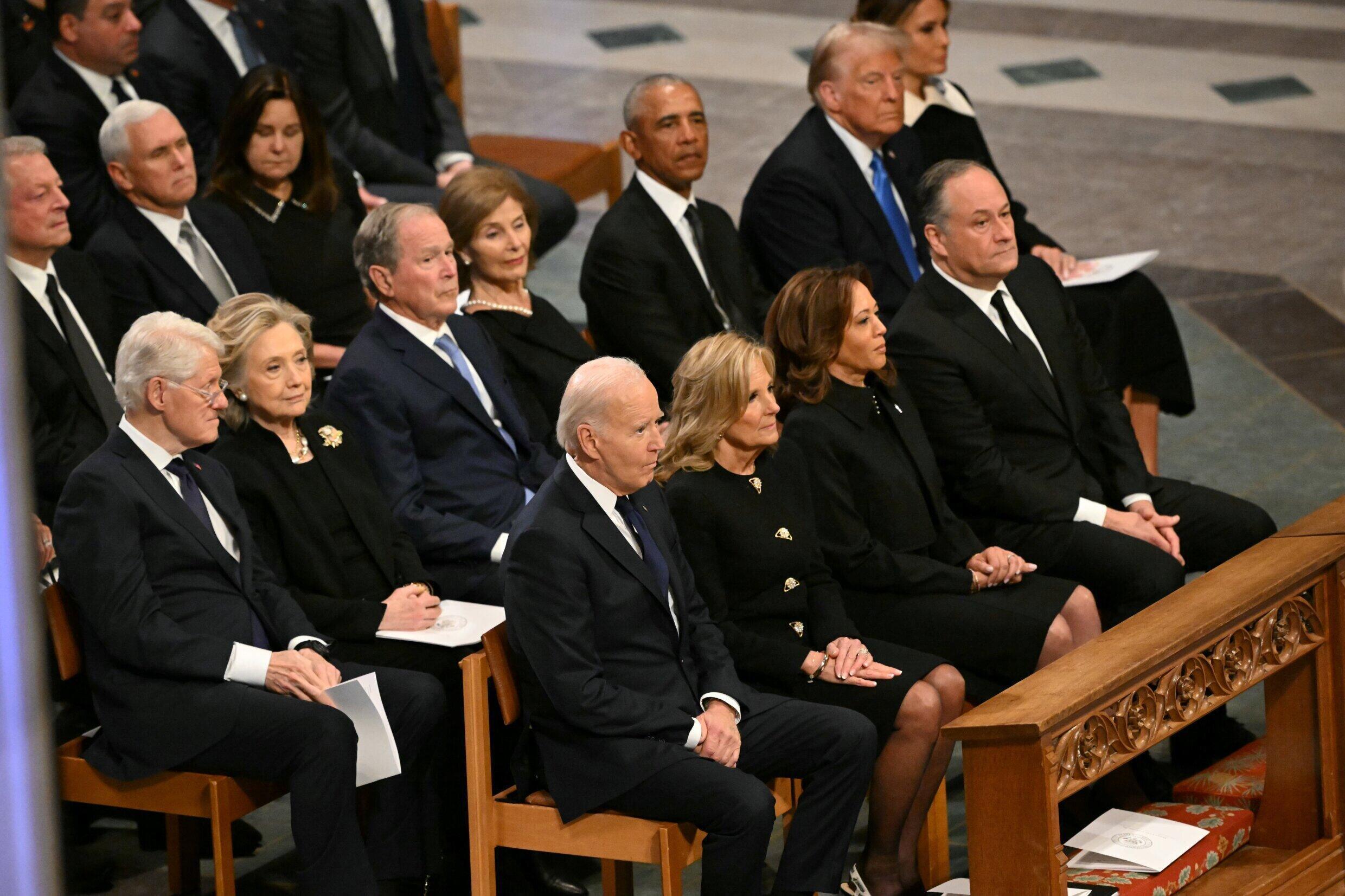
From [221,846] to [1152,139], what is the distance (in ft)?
20.5

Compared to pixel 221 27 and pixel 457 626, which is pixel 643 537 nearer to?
pixel 457 626

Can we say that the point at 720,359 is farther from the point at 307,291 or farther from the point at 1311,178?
the point at 1311,178

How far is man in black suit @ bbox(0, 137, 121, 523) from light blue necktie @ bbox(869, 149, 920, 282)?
2077mm

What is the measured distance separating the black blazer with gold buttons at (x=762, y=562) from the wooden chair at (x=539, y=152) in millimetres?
2950

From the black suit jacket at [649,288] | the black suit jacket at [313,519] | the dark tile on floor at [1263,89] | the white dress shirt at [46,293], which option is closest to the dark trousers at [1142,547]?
the black suit jacket at [649,288]

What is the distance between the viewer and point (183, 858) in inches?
122

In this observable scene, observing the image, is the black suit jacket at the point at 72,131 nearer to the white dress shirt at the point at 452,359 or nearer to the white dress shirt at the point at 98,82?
the white dress shirt at the point at 98,82

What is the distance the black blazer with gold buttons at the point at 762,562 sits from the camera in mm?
3059

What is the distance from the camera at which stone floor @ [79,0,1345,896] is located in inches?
209

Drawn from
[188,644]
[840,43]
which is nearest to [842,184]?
[840,43]

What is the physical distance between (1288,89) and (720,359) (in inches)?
249

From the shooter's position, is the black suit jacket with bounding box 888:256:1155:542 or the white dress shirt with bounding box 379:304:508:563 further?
the black suit jacket with bounding box 888:256:1155:542

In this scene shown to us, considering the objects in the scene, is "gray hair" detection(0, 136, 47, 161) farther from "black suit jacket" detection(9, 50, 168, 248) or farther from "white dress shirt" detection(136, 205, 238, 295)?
"black suit jacket" detection(9, 50, 168, 248)

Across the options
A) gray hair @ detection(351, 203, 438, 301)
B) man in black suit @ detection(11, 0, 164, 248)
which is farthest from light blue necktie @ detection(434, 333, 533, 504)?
man in black suit @ detection(11, 0, 164, 248)
